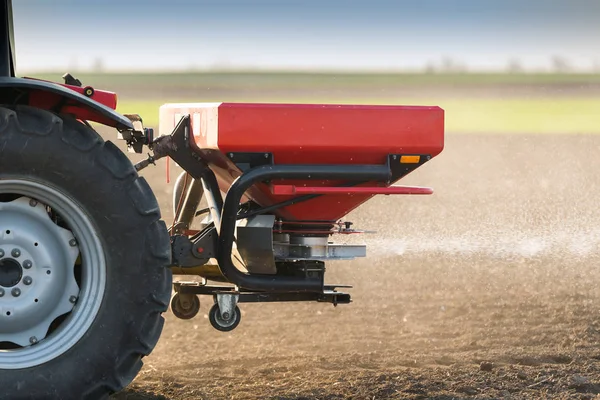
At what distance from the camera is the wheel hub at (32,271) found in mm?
3359

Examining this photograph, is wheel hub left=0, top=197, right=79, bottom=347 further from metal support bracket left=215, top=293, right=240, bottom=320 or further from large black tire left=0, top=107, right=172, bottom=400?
metal support bracket left=215, top=293, right=240, bottom=320

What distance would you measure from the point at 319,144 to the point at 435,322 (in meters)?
2.09

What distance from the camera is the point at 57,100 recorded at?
352cm

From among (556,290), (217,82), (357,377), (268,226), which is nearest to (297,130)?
(268,226)

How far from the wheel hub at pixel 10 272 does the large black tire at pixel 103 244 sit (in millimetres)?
279

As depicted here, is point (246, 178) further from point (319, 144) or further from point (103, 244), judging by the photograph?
point (103, 244)

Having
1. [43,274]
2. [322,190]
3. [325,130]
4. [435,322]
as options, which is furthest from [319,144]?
[435,322]

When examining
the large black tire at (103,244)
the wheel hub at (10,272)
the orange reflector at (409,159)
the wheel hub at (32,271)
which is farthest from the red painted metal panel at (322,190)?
the wheel hub at (10,272)

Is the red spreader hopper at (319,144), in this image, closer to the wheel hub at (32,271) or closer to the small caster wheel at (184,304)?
the wheel hub at (32,271)

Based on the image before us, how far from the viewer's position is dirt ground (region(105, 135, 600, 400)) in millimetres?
4336

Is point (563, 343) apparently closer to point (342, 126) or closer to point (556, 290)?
point (556, 290)

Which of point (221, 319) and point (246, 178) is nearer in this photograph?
point (246, 178)

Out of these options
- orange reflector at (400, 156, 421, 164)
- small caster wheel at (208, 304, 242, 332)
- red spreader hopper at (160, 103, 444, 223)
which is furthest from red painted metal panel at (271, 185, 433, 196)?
small caster wheel at (208, 304, 242, 332)

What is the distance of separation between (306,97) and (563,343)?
1021 cm
